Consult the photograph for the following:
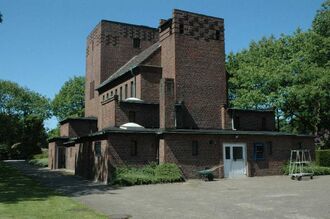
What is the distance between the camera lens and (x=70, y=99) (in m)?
75.2

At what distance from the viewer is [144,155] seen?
26938mm

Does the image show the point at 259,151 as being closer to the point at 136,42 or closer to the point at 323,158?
the point at 323,158

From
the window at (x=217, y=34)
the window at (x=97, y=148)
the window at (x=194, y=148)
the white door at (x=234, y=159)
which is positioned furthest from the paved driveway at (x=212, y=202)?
the window at (x=217, y=34)

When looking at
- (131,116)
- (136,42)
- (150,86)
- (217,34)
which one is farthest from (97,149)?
(136,42)

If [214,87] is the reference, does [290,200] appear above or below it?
below

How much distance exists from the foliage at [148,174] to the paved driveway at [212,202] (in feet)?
8.62

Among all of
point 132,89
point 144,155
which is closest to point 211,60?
point 132,89

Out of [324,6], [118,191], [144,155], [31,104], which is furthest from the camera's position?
[31,104]

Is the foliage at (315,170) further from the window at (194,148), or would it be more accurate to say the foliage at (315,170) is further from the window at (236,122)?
the window at (194,148)

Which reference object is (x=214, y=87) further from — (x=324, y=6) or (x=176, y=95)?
(x=324, y=6)

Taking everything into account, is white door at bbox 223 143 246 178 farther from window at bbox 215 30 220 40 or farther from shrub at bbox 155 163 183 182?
window at bbox 215 30 220 40

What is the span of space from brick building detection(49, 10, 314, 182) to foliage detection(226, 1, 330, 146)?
6831 mm

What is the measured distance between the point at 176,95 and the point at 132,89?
19.8 feet

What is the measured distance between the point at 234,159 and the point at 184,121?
4.87 meters
